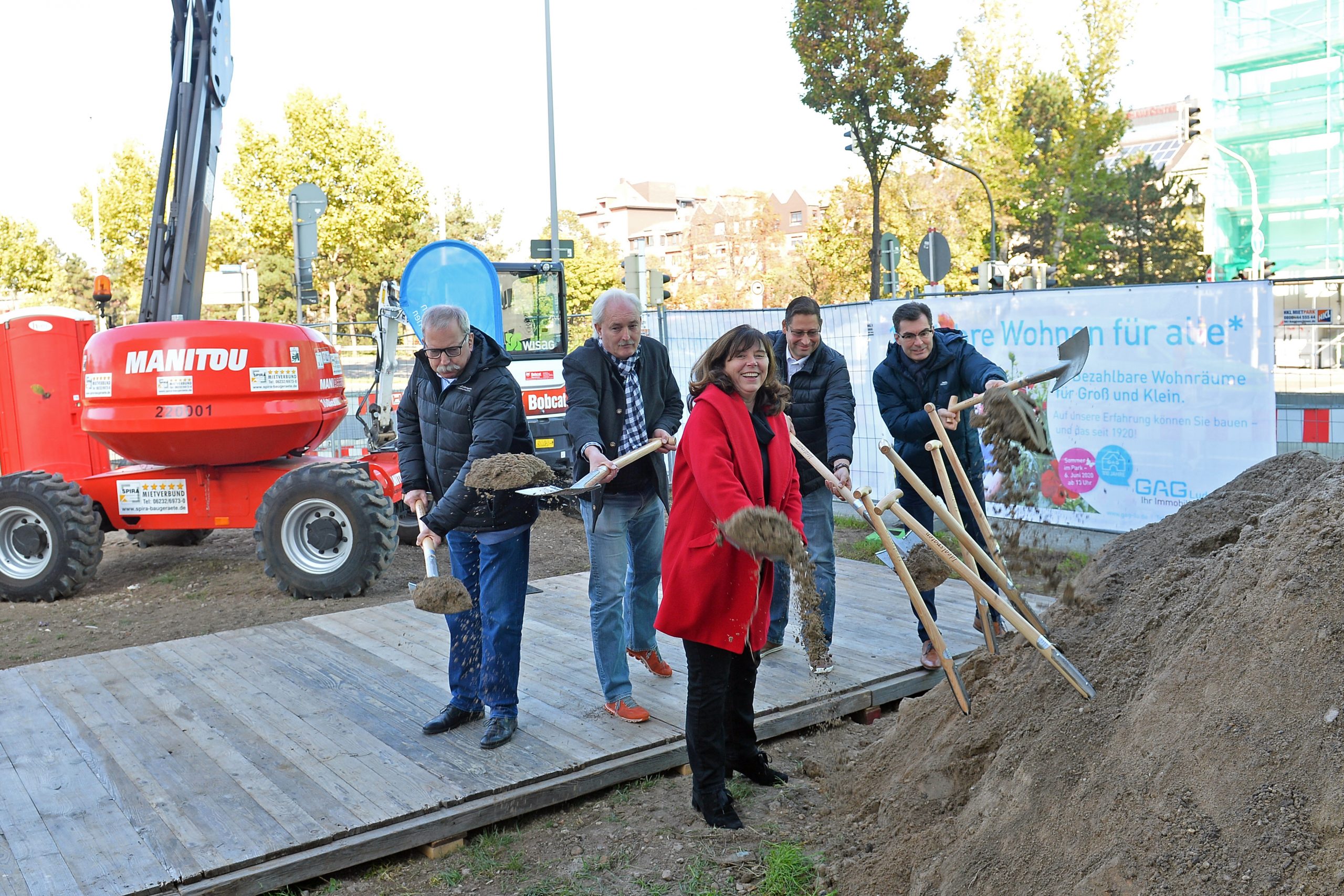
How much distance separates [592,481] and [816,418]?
1.48 meters

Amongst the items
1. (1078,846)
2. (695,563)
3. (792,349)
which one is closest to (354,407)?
(792,349)

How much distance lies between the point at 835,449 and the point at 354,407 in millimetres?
14697

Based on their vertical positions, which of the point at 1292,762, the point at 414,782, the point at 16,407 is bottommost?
the point at 414,782

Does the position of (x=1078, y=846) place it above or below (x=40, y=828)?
above

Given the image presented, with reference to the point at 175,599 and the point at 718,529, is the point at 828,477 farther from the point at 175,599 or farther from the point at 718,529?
the point at 175,599

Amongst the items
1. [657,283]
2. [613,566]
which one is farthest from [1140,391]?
[657,283]

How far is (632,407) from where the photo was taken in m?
4.88

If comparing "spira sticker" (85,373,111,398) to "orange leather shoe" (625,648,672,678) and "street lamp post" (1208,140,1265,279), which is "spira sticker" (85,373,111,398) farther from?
"street lamp post" (1208,140,1265,279)

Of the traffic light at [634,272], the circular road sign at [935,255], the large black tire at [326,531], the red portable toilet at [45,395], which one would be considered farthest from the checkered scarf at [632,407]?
the circular road sign at [935,255]

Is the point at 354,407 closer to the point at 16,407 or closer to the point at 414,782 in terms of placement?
the point at 16,407

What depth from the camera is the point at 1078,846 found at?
2.76 m

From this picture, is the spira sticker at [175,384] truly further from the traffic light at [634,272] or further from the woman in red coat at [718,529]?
the traffic light at [634,272]

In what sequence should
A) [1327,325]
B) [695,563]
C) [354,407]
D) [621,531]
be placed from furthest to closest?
[354,407] < [1327,325] < [621,531] < [695,563]

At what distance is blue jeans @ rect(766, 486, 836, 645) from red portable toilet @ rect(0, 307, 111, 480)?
19.8ft
